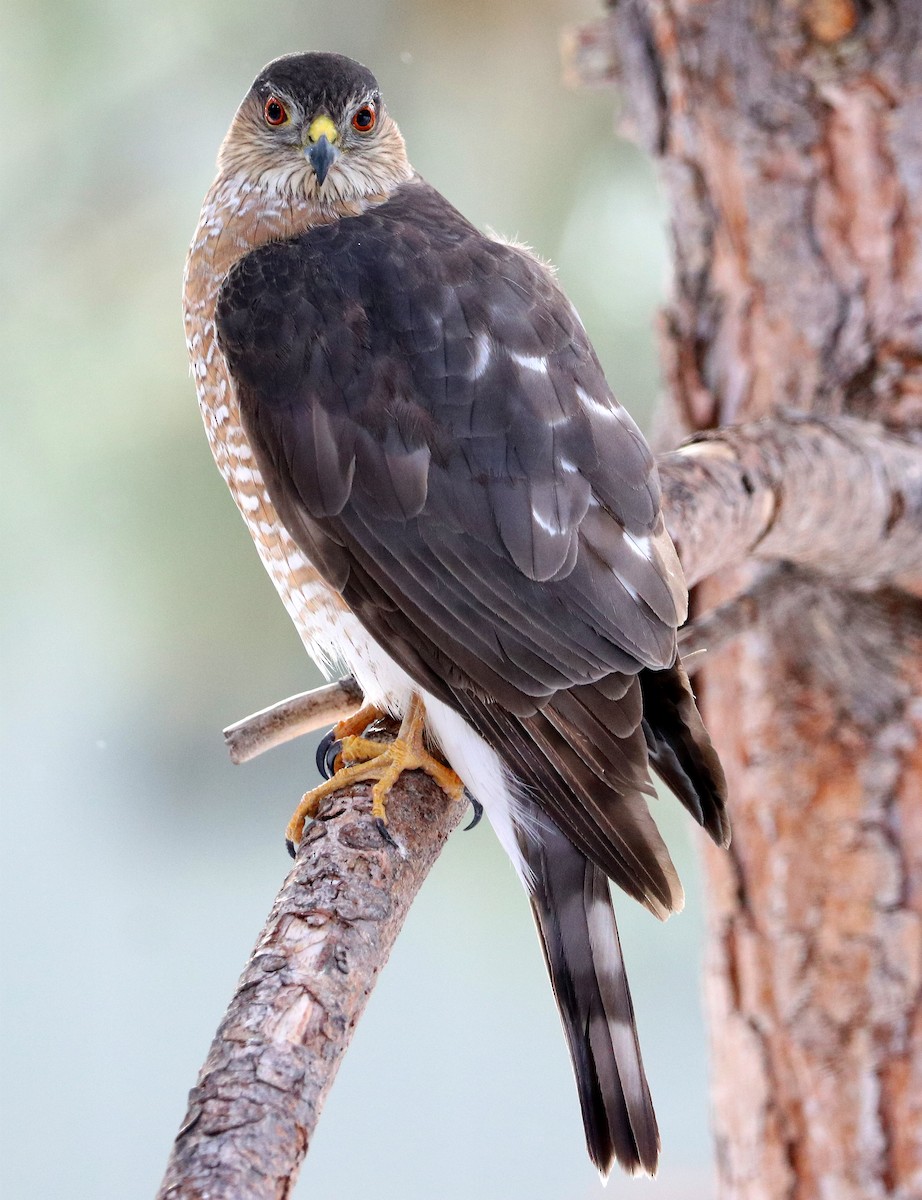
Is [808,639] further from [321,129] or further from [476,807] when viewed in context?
[321,129]

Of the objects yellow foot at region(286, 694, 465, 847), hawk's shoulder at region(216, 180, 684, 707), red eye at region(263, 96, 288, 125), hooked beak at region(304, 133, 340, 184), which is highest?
red eye at region(263, 96, 288, 125)

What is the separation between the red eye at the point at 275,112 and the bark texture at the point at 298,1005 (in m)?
1.15

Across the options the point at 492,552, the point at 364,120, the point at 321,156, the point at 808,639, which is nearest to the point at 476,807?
the point at 492,552

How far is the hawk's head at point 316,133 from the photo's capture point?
2.02m

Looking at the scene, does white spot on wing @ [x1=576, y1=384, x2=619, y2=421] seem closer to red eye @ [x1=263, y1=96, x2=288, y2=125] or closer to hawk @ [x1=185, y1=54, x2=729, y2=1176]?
hawk @ [x1=185, y1=54, x2=729, y2=1176]

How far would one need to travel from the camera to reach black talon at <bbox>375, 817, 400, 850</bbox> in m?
Result: 1.46

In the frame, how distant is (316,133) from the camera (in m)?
2.02

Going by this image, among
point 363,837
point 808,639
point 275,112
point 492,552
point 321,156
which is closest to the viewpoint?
point 363,837

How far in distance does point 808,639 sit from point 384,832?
1.14m

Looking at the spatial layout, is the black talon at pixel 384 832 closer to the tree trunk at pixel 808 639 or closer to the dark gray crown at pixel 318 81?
the tree trunk at pixel 808 639

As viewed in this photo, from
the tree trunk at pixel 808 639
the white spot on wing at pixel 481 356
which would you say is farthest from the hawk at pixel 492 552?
the tree trunk at pixel 808 639

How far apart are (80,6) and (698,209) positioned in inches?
71.5

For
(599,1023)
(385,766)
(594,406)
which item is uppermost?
(594,406)

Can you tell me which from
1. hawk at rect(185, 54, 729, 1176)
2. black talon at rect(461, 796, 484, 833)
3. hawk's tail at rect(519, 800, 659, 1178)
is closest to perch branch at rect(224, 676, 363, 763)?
hawk at rect(185, 54, 729, 1176)
